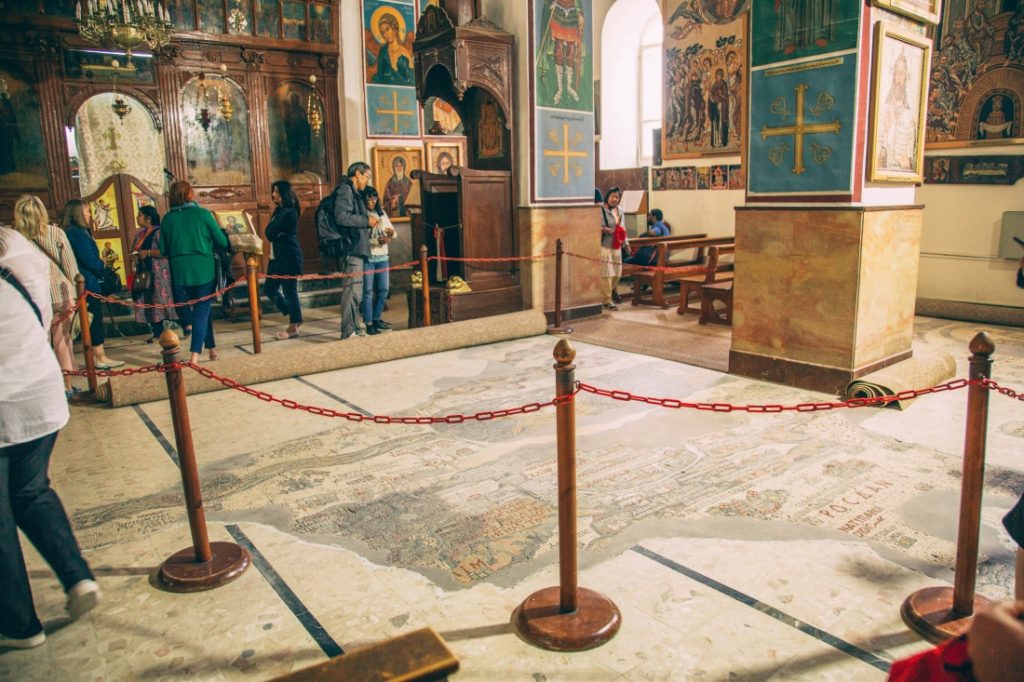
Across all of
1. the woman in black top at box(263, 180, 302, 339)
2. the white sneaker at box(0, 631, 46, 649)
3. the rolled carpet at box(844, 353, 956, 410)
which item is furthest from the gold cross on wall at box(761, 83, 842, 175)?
the white sneaker at box(0, 631, 46, 649)

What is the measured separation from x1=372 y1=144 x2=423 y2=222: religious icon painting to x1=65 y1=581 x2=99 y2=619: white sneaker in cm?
1049

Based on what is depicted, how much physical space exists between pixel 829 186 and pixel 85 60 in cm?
1043

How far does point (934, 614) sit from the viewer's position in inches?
114

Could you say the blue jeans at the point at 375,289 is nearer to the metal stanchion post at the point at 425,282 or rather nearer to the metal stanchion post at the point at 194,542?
the metal stanchion post at the point at 425,282

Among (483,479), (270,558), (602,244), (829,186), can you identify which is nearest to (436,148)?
(602,244)

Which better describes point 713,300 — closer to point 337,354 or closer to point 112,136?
point 337,354

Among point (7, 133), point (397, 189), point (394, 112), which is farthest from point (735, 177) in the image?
point (7, 133)

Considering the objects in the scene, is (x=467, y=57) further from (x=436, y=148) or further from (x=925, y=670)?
(x=925, y=670)

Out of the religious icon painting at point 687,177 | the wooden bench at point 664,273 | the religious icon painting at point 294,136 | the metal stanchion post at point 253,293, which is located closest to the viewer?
the metal stanchion post at point 253,293

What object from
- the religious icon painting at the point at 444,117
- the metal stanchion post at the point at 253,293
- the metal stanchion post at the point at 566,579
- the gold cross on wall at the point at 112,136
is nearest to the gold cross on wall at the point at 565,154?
the metal stanchion post at the point at 253,293

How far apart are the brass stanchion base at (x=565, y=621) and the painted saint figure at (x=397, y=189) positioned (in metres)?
10.8

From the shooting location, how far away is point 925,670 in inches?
57.9

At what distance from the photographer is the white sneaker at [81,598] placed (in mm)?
3000

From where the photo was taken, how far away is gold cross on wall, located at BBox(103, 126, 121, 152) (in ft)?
35.9
